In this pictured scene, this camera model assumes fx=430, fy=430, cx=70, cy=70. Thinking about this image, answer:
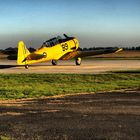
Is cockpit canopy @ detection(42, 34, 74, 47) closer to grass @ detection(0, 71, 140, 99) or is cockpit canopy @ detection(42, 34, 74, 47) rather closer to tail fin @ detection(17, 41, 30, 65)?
tail fin @ detection(17, 41, 30, 65)

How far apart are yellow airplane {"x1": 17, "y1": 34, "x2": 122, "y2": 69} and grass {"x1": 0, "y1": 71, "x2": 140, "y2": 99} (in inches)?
406

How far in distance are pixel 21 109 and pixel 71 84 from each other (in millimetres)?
10568

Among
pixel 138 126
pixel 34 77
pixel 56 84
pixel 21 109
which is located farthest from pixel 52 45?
pixel 138 126

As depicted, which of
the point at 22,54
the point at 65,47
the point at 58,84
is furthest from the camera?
the point at 65,47

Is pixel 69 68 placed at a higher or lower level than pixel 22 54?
lower

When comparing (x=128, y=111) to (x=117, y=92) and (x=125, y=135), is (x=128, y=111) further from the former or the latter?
(x=117, y=92)

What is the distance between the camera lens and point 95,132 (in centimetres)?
1127

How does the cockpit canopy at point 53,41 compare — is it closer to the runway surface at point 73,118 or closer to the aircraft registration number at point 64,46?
the aircraft registration number at point 64,46

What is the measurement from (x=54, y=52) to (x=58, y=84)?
59.7 feet

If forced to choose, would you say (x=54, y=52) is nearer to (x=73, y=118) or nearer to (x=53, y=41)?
(x=53, y=41)

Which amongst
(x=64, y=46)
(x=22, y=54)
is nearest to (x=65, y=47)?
(x=64, y=46)

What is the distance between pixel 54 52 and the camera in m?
43.8

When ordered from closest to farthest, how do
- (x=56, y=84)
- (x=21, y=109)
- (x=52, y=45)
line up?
(x=21, y=109) → (x=56, y=84) → (x=52, y=45)

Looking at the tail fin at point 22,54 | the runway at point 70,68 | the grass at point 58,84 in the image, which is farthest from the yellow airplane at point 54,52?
the grass at point 58,84
